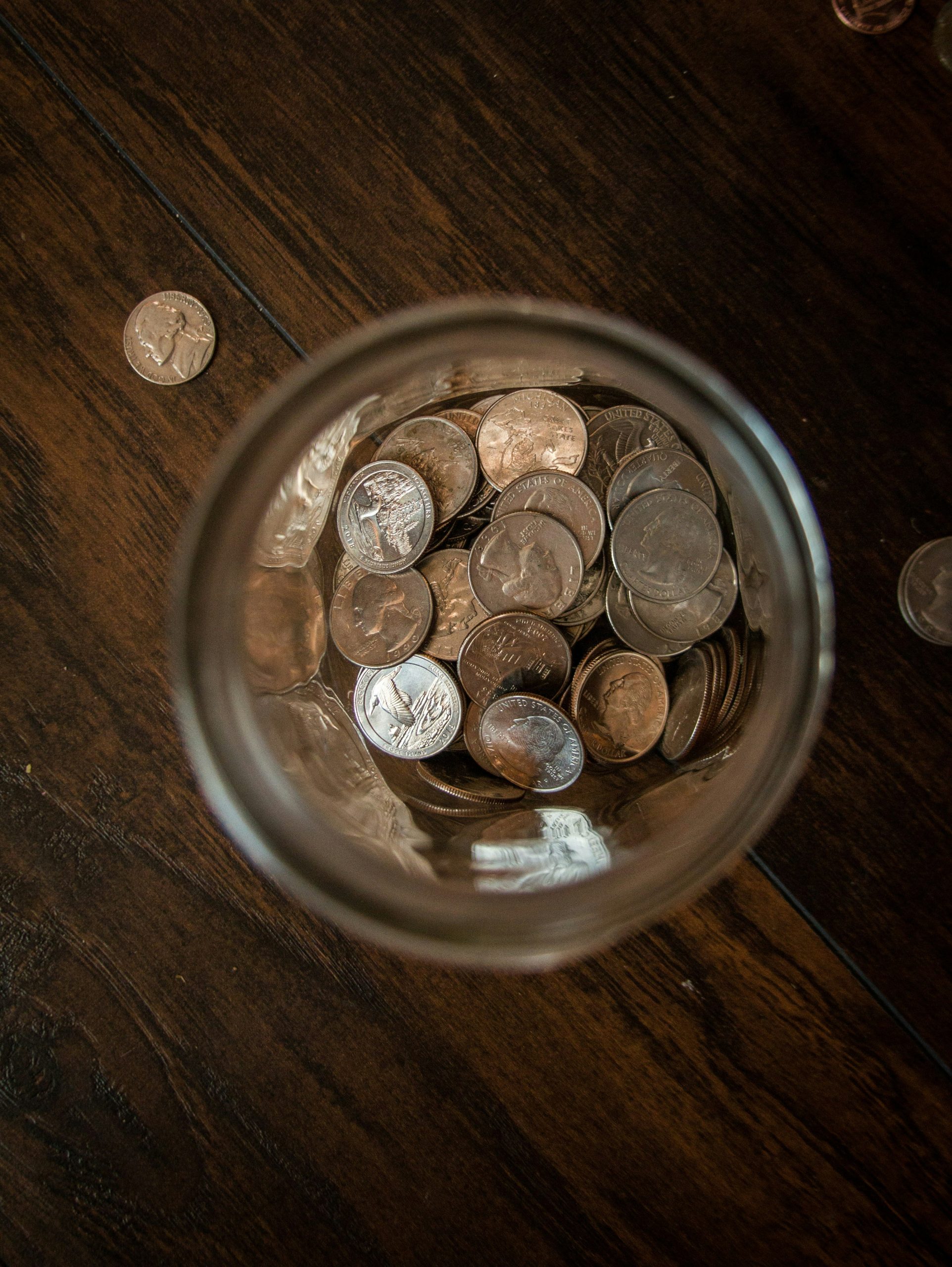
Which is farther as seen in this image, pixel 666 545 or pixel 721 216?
pixel 721 216

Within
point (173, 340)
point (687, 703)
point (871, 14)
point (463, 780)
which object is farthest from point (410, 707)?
point (871, 14)

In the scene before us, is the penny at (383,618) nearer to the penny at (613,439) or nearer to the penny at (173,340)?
the penny at (613,439)

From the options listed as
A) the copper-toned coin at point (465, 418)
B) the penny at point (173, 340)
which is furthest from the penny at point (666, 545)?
the penny at point (173, 340)

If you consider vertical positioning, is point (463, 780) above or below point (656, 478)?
below

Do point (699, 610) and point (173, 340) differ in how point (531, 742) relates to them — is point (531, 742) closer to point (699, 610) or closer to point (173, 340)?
point (699, 610)

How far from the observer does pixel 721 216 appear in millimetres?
594

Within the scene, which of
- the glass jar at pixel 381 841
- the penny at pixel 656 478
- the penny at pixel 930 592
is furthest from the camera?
the penny at pixel 930 592

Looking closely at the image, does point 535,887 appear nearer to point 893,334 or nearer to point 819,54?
point 893,334

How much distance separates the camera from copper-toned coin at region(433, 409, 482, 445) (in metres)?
0.51

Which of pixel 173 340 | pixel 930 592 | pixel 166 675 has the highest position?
pixel 930 592

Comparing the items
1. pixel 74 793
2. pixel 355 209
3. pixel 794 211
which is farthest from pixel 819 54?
pixel 74 793

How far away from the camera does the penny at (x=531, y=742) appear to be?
18.5 inches

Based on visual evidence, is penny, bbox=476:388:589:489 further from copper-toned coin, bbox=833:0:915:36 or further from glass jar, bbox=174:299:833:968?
copper-toned coin, bbox=833:0:915:36

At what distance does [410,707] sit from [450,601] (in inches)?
2.6
